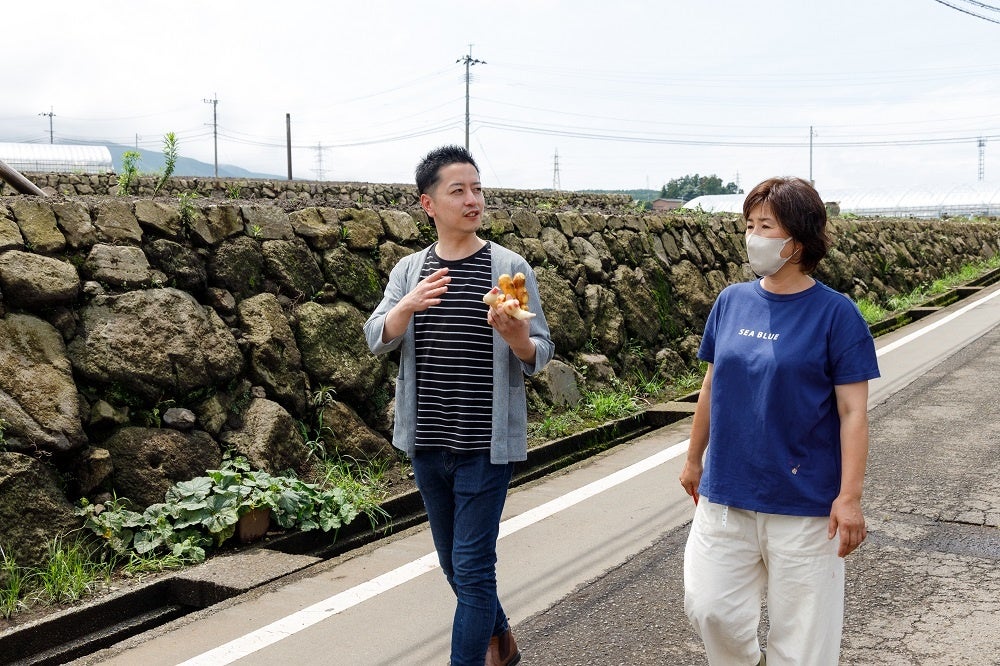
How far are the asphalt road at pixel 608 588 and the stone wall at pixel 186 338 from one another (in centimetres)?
107

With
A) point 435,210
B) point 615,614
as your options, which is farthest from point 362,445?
point 435,210

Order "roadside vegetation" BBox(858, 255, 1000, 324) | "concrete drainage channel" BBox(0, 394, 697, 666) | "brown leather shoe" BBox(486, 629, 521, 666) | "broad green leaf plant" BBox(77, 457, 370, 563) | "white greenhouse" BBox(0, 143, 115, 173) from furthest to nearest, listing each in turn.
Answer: "white greenhouse" BBox(0, 143, 115, 173) < "roadside vegetation" BBox(858, 255, 1000, 324) < "broad green leaf plant" BBox(77, 457, 370, 563) < "concrete drainage channel" BBox(0, 394, 697, 666) < "brown leather shoe" BBox(486, 629, 521, 666)

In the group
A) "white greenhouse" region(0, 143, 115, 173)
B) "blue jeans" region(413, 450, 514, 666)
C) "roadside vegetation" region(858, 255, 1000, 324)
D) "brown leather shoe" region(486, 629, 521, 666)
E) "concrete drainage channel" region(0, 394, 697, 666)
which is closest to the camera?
"blue jeans" region(413, 450, 514, 666)

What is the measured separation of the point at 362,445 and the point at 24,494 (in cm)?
228

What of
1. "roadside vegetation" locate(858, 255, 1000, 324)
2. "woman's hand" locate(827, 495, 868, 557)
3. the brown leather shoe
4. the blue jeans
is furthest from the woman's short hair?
"roadside vegetation" locate(858, 255, 1000, 324)

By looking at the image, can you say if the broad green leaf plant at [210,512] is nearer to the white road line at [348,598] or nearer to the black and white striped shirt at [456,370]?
the white road line at [348,598]

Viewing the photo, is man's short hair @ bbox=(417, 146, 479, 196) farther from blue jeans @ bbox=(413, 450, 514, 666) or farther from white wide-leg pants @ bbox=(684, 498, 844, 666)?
white wide-leg pants @ bbox=(684, 498, 844, 666)

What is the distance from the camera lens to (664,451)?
24.7 ft

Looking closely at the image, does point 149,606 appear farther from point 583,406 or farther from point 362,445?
point 583,406

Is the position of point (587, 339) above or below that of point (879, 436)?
above

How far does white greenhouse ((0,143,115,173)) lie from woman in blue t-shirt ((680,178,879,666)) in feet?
143

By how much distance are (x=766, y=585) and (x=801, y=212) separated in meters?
1.16

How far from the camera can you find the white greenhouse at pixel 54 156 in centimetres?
4391

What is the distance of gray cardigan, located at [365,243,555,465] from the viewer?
11.3 feet
